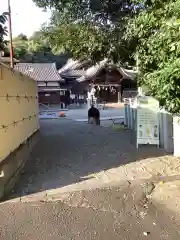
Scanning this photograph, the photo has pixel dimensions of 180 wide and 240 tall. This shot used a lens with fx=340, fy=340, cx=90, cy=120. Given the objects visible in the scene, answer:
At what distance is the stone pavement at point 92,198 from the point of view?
414 cm

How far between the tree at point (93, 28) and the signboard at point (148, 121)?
1957mm

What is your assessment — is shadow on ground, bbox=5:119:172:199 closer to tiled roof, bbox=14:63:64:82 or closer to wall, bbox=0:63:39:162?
wall, bbox=0:63:39:162

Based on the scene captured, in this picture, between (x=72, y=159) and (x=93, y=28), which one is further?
(x=93, y=28)

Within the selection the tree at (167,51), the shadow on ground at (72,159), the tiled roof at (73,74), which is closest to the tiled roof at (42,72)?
the tiled roof at (73,74)

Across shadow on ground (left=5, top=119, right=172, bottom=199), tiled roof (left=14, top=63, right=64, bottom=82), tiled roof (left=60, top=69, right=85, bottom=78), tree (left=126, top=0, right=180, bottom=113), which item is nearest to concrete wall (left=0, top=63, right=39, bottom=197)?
shadow on ground (left=5, top=119, right=172, bottom=199)

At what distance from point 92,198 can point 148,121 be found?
14.2 ft

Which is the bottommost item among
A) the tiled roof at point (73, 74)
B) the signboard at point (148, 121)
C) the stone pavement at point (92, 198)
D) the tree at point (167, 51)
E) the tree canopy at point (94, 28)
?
the stone pavement at point (92, 198)

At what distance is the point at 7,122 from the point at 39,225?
2.69m

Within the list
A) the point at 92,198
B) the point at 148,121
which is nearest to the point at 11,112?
the point at 92,198

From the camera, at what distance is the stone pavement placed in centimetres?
414

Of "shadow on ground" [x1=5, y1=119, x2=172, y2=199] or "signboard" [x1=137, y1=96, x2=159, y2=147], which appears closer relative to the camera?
"shadow on ground" [x1=5, y1=119, x2=172, y2=199]

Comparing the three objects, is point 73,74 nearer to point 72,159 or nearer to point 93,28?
point 93,28

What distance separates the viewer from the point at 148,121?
30.2 feet

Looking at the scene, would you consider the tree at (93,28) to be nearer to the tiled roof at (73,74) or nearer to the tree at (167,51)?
the tree at (167,51)
